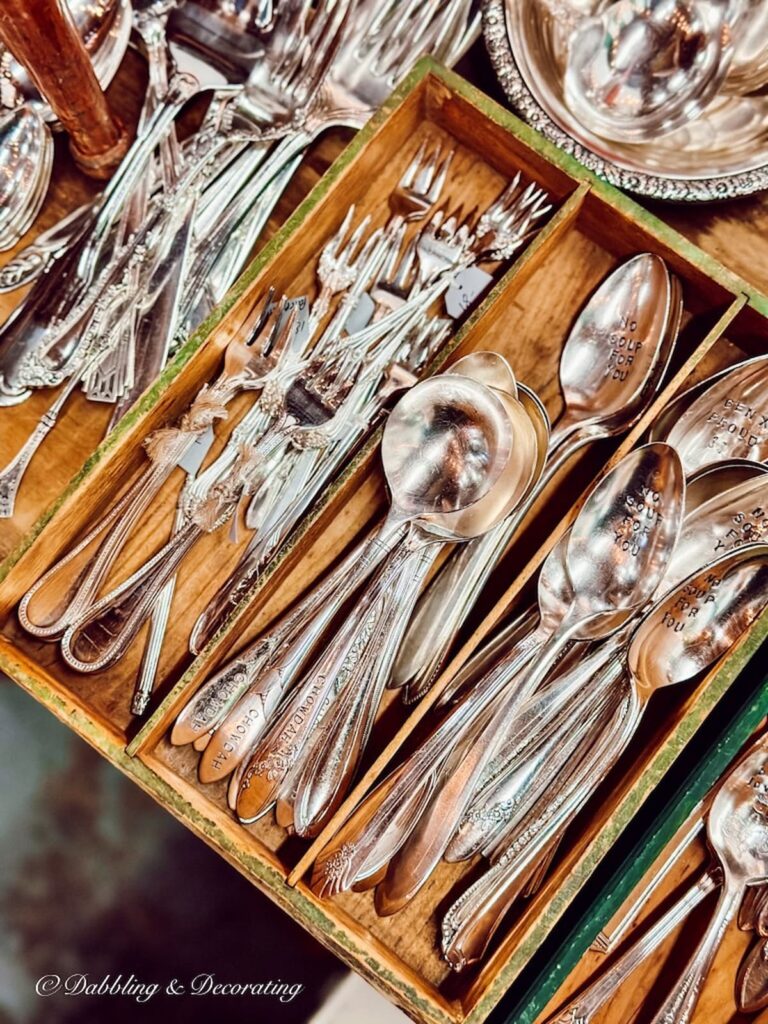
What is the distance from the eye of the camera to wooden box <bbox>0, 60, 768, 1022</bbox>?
0.62m

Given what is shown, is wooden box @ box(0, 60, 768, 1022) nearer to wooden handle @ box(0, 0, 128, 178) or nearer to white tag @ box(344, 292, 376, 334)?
white tag @ box(344, 292, 376, 334)

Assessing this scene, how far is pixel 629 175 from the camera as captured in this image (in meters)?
0.74

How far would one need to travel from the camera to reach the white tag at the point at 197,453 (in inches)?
28.3

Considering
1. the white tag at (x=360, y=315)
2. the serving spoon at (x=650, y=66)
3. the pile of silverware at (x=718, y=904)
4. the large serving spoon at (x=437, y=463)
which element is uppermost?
the serving spoon at (x=650, y=66)

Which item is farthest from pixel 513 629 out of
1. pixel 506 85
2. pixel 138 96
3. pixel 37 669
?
pixel 138 96

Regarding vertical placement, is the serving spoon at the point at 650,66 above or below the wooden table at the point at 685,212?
above

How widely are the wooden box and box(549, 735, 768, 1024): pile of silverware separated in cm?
13

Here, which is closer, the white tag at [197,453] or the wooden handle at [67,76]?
the wooden handle at [67,76]

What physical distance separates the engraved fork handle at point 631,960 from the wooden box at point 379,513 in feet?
0.43

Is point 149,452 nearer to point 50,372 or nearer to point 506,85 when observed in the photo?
point 50,372

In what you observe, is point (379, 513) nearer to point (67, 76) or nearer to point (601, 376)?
point (601, 376)

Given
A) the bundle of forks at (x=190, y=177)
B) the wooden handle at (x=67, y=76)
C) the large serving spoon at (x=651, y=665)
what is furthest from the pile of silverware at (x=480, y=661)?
the wooden handle at (x=67, y=76)

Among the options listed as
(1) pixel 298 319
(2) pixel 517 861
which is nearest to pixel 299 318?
(1) pixel 298 319

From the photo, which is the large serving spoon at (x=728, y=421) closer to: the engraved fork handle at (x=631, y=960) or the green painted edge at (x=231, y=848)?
the engraved fork handle at (x=631, y=960)
